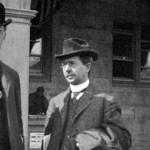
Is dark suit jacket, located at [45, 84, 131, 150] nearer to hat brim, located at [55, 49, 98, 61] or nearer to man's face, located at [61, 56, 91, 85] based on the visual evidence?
man's face, located at [61, 56, 91, 85]

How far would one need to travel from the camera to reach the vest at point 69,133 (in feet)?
13.0

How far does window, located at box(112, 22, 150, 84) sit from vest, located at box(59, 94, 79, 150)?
26.3 feet

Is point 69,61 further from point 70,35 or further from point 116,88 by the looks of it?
point 116,88

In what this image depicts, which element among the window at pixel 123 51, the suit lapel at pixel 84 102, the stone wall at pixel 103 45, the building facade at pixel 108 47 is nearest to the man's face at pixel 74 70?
the suit lapel at pixel 84 102

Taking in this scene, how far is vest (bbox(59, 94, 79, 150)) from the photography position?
3951 millimetres

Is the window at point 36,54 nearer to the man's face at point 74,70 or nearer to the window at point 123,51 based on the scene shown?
the window at point 123,51

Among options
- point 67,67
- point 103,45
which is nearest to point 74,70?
point 67,67

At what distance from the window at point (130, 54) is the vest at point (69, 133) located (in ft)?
26.3

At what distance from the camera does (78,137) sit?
3.86 meters

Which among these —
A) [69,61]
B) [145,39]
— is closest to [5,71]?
[69,61]

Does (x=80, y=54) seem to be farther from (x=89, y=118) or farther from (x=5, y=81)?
(x=5, y=81)

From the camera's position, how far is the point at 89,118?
398cm

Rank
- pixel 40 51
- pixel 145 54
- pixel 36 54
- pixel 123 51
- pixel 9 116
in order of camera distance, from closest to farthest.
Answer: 1. pixel 9 116
2. pixel 36 54
3. pixel 40 51
4. pixel 123 51
5. pixel 145 54

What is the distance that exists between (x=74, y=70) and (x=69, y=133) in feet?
1.60
